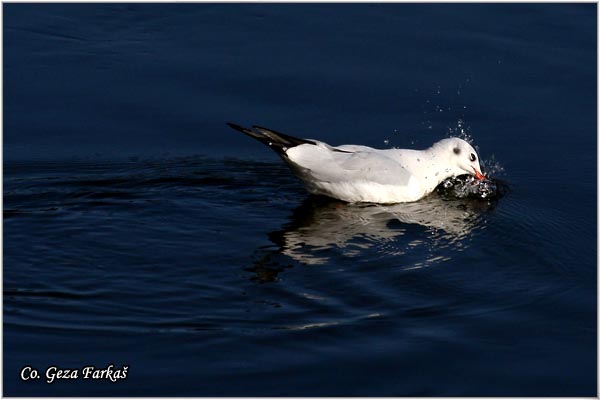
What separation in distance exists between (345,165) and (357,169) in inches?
4.3

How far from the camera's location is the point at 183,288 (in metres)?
7.86

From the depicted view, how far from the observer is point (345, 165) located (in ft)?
32.1

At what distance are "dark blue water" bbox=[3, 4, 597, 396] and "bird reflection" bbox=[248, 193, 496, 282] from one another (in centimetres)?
3

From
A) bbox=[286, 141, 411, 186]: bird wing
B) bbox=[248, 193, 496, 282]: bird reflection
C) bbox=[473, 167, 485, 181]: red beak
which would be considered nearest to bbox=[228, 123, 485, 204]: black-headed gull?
bbox=[286, 141, 411, 186]: bird wing

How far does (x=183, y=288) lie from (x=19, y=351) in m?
1.36

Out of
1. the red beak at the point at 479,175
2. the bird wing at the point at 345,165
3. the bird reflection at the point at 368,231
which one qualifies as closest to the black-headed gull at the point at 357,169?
the bird wing at the point at 345,165

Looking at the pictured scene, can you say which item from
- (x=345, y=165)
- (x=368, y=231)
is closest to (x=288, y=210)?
(x=345, y=165)

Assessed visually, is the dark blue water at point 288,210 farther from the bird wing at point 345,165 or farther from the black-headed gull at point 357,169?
the bird wing at point 345,165

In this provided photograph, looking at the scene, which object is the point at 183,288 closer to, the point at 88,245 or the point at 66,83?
the point at 88,245

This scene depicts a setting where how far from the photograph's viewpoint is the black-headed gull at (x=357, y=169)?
381 inches

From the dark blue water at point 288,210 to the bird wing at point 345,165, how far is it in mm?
281

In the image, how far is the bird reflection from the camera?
339 inches

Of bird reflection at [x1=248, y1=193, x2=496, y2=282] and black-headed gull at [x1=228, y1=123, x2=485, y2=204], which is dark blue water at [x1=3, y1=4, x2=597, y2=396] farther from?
black-headed gull at [x1=228, y1=123, x2=485, y2=204]

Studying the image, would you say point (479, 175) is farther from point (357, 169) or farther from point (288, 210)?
point (288, 210)
